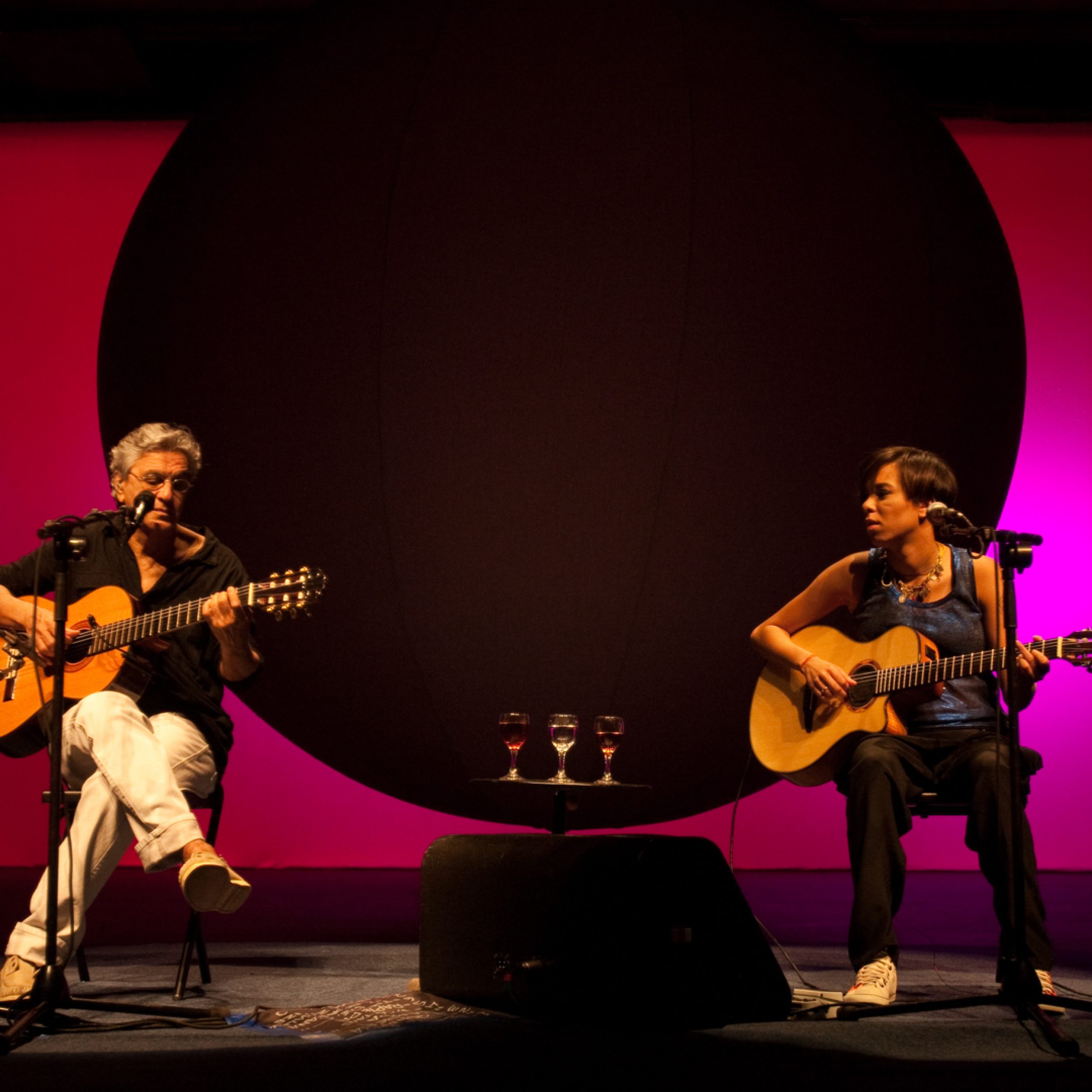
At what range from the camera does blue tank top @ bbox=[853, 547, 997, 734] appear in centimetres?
304

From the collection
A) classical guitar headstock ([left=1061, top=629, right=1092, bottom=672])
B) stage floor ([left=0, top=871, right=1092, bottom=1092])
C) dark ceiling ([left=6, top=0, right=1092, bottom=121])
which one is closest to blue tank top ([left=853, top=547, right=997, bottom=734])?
classical guitar headstock ([left=1061, top=629, right=1092, bottom=672])

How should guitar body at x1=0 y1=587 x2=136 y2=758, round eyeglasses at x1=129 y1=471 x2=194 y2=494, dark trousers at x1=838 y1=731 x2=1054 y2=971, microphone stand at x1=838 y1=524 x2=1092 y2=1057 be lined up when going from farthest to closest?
round eyeglasses at x1=129 y1=471 x2=194 y2=494 → guitar body at x1=0 y1=587 x2=136 y2=758 → dark trousers at x1=838 y1=731 x2=1054 y2=971 → microphone stand at x1=838 y1=524 x2=1092 y2=1057

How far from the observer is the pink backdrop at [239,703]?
19.2 feet

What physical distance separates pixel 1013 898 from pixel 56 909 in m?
1.83

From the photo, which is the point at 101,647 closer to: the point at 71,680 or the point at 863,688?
the point at 71,680

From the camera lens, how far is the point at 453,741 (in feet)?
11.8

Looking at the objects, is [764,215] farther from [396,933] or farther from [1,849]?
[1,849]

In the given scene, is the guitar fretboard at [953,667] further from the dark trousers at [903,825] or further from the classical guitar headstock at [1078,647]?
the dark trousers at [903,825]

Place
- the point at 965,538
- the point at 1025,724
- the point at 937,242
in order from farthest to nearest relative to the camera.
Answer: the point at 1025,724
the point at 937,242
the point at 965,538

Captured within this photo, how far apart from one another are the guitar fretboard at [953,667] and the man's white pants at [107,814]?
1.58 metres

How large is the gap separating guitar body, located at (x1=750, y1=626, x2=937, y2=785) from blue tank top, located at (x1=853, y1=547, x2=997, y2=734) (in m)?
0.06

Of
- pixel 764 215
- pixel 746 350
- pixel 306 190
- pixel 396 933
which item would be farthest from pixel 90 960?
pixel 764 215

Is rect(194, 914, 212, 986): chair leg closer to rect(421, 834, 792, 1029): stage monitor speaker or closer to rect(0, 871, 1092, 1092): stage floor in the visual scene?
rect(0, 871, 1092, 1092): stage floor

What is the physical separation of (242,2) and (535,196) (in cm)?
340
